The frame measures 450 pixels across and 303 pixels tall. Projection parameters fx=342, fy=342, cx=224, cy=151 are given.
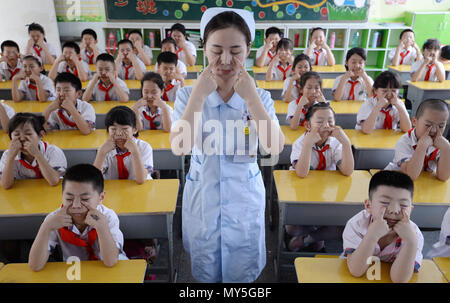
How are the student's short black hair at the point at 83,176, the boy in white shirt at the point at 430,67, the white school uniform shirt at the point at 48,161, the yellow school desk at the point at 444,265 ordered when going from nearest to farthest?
the yellow school desk at the point at 444,265 → the student's short black hair at the point at 83,176 → the white school uniform shirt at the point at 48,161 → the boy in white shirt at the point at 430,67

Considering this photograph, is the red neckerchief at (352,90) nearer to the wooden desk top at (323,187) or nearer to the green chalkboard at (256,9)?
the wooden desk top at (323,187)

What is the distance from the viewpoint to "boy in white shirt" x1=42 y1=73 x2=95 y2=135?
2924 millimetres

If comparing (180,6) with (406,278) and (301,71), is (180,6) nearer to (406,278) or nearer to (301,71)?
(301,71)

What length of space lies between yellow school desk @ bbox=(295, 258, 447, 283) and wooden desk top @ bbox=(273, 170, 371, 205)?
53cm

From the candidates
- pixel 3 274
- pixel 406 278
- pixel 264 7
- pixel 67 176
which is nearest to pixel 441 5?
pixel 264 7

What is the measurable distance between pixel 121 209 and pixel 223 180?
2.30ft

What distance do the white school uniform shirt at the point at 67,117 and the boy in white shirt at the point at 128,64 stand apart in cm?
171

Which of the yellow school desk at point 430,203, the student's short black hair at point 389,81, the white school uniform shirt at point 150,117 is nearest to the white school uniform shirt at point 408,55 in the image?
the student's short black hair at point 389,81

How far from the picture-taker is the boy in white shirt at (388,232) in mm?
1378

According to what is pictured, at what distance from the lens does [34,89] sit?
396cm

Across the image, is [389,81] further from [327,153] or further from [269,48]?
[269,48]

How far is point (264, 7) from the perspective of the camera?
655cm

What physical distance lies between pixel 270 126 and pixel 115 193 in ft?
3.74

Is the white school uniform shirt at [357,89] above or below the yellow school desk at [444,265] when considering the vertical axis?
above
